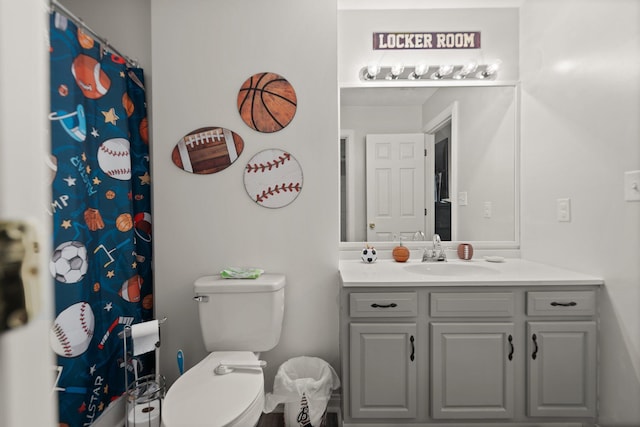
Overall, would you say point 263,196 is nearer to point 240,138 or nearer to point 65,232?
point 240,138

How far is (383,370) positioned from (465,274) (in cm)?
78

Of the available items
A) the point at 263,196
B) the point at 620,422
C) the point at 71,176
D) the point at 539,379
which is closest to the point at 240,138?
the point at 263,196

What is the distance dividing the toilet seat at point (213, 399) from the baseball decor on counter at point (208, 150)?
3.52 ft

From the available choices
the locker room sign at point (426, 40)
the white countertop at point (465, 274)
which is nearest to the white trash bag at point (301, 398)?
the white countertop at point (465, 274)

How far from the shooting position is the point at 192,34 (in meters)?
1.94

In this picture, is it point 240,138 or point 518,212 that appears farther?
point 518,212

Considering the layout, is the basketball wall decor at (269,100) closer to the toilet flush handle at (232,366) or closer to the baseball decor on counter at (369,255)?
the baseball decor on counter at (369,255)

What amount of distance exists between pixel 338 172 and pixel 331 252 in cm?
48

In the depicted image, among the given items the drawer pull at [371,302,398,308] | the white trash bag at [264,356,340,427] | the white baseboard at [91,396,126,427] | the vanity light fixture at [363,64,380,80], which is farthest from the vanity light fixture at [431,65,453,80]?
the white baseboard at [91,396,126,427]

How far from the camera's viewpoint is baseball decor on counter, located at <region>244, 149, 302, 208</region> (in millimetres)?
1954

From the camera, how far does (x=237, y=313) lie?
5.71ft

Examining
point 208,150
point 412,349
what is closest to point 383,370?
point 412,349

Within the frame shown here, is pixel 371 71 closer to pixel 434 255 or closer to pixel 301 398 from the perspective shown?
pixel 434 255

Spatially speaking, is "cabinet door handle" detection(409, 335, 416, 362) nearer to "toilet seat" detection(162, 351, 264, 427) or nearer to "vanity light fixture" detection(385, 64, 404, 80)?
"toilet seat" detection(162, 351, 264, 427)
